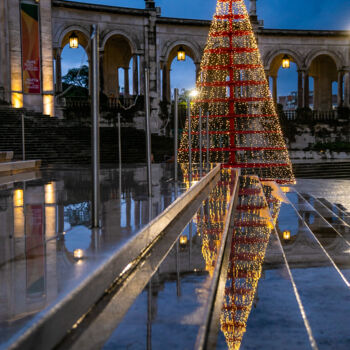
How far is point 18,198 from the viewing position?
17.1ft

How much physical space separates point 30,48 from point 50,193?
1848cm

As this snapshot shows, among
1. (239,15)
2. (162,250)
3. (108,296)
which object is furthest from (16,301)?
(239,15)

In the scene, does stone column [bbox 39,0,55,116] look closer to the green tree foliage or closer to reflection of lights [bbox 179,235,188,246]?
reflection of lights [bbox 179,235,188,246]

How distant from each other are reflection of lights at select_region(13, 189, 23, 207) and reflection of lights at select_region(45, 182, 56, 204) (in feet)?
0.85

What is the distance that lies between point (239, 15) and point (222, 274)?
12686 mm

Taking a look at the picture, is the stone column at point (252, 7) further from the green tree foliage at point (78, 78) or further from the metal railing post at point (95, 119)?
the metal railing post at point (95, 119)

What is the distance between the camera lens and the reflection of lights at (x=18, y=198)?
186 inches

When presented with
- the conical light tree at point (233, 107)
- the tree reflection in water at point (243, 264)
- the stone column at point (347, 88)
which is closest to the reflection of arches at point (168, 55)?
the conical light tree at point (233, 107)

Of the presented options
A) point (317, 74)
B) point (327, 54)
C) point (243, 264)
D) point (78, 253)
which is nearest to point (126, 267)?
point (78, 253)

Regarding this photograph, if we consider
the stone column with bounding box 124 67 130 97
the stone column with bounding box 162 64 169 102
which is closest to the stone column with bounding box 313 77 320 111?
the stone column with bounding box 162 64 169 102

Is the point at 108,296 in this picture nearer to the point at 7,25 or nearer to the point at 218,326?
the point at 218,326

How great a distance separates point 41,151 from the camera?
15516 mm

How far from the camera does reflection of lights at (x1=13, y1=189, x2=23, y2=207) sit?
186 inches

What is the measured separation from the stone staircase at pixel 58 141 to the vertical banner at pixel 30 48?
2916 millimetres
